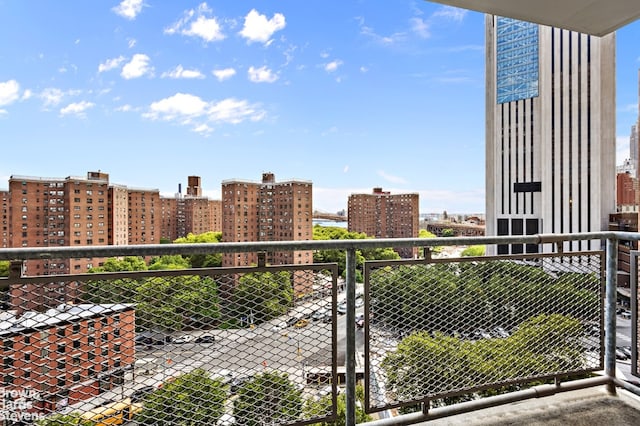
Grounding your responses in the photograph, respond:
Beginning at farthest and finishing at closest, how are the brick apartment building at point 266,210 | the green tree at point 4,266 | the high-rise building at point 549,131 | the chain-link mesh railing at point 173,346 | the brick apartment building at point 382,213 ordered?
the brick apartment building at point 382,213 → the brick apartment building at point 266,210 → the high-rise building at point 549,131 → the chain-link mesh railing at point 173,346 → the green tree at point 4,266

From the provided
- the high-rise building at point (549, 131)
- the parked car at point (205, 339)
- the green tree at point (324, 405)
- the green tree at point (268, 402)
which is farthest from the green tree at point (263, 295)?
the high-rise building at point (549, 131)

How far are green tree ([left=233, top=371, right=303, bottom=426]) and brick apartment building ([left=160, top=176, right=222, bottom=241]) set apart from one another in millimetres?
27447

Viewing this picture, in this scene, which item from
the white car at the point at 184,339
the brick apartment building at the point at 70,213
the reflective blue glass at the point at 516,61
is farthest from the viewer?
the reflective blue glass at the point at 516,61

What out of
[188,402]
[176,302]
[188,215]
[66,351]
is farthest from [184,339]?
[188,215]

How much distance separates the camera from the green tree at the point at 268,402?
1247 mm

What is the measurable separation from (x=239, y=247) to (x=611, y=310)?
173 cm

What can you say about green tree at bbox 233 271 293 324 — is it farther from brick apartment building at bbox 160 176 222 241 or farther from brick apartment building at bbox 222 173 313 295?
brick apartment building at bbox 160 176 222 241

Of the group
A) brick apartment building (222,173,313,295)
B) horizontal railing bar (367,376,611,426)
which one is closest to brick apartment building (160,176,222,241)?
brick apartment building (222,173,313,295)

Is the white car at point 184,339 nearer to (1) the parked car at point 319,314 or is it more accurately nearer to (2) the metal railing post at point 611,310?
(1) the parked car at point 319,314

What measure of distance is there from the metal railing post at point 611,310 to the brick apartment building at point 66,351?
2020 millimetres

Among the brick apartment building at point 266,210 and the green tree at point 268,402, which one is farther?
the brick apartment building at point 266,210

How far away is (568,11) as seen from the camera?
1.78 metres

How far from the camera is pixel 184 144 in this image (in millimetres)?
47625

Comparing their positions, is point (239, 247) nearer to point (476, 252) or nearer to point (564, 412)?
point (564, 412)
